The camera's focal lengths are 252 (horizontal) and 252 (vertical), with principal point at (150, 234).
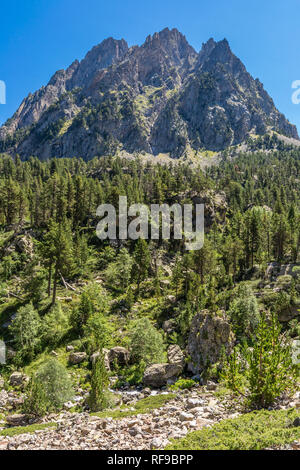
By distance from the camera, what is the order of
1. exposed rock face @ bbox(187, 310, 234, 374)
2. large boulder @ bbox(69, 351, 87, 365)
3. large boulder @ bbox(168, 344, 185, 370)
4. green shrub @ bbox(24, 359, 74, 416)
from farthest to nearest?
large boulder @ bbox(69, 351, 87, 365) → large boulder @ bbox(168, 344, 185, 370) → exposed rock face @ bbox(187, 310, 234, 374) → green shrub @ bbox(24, 359, 74, 416)

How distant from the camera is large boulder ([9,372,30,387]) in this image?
1126 inches

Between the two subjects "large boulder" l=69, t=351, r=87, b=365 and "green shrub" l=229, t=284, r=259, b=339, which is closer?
"large boulder" l=69, t=351, r=87, b=365

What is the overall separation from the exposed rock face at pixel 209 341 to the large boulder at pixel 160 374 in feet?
8.44

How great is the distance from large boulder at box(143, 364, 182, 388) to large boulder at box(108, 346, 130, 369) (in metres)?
6.53

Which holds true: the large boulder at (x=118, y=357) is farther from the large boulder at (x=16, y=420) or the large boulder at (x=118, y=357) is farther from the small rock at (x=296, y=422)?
the small rock at (x=296, y=422)

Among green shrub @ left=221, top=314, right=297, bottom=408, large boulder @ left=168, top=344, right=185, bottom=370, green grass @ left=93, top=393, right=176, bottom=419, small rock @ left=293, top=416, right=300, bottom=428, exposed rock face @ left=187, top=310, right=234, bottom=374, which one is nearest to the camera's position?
small rock @ left=293, top=416, right=300, bottom=428

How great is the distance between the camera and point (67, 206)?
85.3 meters

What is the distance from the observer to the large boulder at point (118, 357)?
32781 mm

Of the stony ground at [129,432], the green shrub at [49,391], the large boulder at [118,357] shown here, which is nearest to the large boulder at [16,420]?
the green shrub at [49,391]

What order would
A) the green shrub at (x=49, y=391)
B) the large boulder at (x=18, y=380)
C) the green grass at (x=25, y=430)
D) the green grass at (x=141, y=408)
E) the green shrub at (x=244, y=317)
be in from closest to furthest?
the green grass at (x=25, y=430), the green grass at (x=141, y=408), the green shrub at (x=49, y=391), the large boulder at (x=18, y=380), the green shrub at (x=244, y=317)

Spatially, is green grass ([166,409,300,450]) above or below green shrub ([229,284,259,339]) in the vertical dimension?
above

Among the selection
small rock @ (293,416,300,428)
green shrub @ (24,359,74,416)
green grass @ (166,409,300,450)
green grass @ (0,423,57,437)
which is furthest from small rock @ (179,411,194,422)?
green shrub @ (24,359,74,416)

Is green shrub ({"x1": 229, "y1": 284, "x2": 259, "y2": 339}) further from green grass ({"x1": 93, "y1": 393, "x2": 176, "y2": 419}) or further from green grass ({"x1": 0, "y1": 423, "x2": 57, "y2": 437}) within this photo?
green grass ({"x1": 0, "y1": 423, "x2": 57, "y2": 437})
